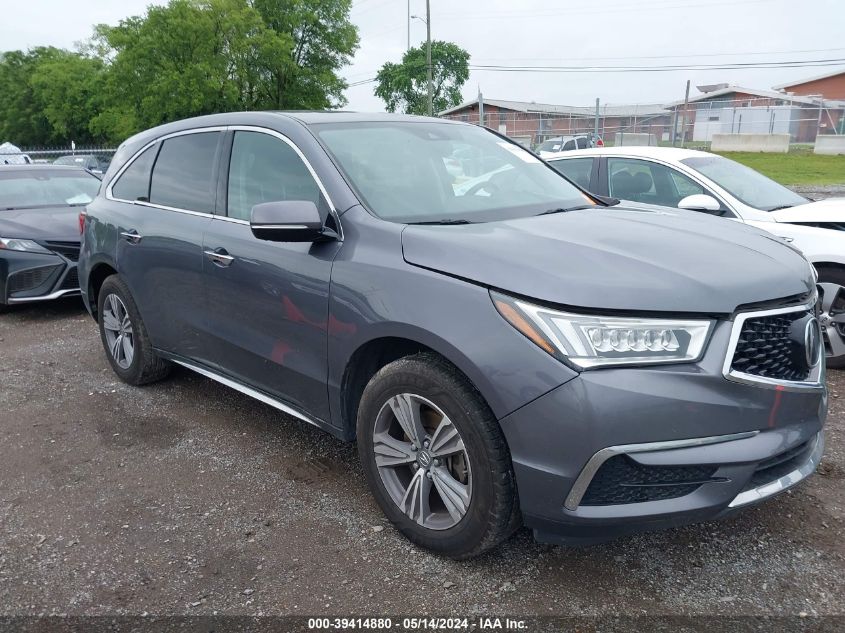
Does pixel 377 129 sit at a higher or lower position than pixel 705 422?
higher

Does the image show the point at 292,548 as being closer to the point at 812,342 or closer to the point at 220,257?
the point at 220,257

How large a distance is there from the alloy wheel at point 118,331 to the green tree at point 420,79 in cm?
5906

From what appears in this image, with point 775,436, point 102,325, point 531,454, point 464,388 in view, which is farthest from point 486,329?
point 102,325

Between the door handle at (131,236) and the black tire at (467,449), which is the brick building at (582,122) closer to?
the door handle at (131,236)

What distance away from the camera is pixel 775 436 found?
7.87 feet

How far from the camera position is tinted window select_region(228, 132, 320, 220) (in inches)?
132

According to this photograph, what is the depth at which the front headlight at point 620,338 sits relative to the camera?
7.50 feet

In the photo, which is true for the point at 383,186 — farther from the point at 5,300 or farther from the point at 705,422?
the point at 5,300

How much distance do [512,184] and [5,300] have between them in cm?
574

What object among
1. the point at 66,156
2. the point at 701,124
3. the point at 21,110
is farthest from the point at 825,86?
the point at 21,110

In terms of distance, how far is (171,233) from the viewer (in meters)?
4.05

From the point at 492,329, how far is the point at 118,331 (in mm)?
3396

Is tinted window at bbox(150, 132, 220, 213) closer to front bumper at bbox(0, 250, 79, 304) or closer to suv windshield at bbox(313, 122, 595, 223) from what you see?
suv windshield at bbox(313, 122, 595, 223)

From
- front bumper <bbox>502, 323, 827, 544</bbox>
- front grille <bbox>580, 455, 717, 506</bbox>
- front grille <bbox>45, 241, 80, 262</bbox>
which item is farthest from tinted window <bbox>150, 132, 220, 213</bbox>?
front grille <bbox>45, 241, 80, 262</bbox>
